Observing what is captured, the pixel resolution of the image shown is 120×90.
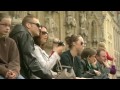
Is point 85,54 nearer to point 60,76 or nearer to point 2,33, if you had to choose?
point 60,76

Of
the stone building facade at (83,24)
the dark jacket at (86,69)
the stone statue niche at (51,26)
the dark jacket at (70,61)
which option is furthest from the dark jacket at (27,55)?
the stone statue niche at (51,26)

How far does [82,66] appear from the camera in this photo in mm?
5270

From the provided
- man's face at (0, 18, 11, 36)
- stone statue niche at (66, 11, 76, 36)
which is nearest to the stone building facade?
stone statue niche at (66, 11, 76, 36)

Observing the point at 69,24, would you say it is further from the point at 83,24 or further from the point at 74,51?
the point at 74,51

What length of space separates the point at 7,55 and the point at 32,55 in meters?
0.33

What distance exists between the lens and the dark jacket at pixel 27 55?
4.11m

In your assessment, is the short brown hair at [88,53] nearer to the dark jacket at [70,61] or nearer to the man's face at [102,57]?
the man's face at [102,57]

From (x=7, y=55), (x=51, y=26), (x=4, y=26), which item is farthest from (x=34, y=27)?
(x=51, y=26)

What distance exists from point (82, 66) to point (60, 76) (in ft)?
3.41

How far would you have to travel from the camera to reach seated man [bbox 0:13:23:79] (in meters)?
3.76

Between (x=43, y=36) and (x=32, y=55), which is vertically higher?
(x=43, y=36)

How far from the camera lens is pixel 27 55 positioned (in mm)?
4109
